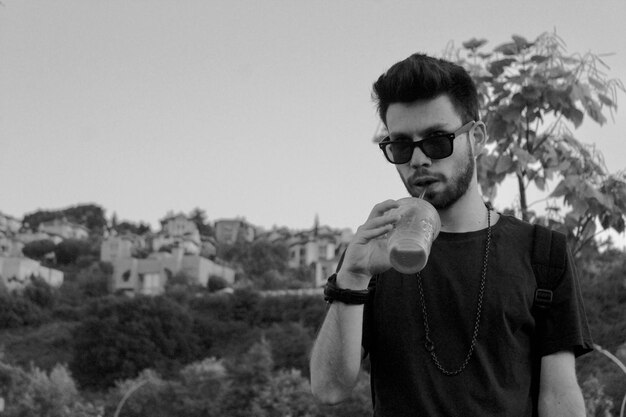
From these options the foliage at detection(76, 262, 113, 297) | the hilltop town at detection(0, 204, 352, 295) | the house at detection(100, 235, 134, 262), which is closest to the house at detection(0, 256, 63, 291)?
the hilltop town at detection(0, 204, 352, 295)

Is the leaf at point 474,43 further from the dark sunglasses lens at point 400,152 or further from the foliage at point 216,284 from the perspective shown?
Result: the foliage at point 216,284

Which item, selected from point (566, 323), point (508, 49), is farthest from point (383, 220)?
point (508, 49)

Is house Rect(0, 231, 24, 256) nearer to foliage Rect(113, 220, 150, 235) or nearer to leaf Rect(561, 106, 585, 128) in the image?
foliage Rect(113, 220, 150, 235)

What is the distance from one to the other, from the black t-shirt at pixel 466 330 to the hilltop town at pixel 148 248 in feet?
296

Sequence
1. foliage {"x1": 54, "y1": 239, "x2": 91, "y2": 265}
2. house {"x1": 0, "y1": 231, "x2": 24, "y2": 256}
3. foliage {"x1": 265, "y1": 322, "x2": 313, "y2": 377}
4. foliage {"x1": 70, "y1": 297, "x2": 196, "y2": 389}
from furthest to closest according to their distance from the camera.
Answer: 1. house {"x1": 0, "y1": 231, "x2": 24, "y2": 256}
2. foliage {"x1": 54, "y1": 239, "x2": 91, "y2": 265}
3. foliage {"x1": 70, "y1": 297, "x2": 196, "y2": 389}
4. foliage {"x1": 265, "y1": 322, "x2": 313, "y2": 377}

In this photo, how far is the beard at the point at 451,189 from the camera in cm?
229

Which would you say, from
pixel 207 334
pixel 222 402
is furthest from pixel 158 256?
pixel 222 402

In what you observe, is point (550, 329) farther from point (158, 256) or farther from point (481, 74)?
point (158, 256)

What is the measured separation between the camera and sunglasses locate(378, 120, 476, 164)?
90.0 inches

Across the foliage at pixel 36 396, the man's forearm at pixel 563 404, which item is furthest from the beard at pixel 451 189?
the foliage at pixel 36 396

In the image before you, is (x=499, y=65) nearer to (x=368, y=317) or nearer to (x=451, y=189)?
(x=451, y=189)

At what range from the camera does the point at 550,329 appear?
2.26m

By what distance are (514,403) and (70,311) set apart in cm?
9115

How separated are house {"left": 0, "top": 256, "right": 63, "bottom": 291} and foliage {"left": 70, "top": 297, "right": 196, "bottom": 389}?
29084 mm
